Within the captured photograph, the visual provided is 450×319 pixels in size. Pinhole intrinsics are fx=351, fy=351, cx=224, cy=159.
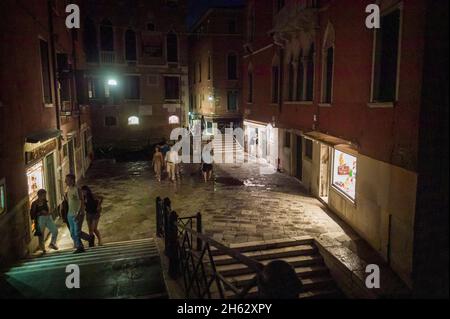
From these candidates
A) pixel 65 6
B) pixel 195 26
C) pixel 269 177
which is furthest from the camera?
pixel 195 26

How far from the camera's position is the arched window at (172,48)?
28578 millimetres

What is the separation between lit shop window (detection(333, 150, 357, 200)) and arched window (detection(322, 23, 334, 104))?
2.13 meters

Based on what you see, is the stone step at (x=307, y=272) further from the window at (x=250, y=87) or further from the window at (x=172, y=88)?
the window at (x=172, y=88)

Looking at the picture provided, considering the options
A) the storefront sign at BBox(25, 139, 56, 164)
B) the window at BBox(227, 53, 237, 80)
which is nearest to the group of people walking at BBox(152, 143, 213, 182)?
the storefront sign at BBox(25, 139, 56, 164)

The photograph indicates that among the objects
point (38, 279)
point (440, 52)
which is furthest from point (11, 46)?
point (440, 52)

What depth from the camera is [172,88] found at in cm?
2947

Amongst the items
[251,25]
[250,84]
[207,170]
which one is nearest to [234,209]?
[207,170]

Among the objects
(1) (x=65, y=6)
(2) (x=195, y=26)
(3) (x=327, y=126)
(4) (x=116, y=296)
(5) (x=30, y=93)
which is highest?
(2) (x=195, y=26)

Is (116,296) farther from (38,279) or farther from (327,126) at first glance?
(327,126)

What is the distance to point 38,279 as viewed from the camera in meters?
6.39

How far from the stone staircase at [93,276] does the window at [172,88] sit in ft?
74.2

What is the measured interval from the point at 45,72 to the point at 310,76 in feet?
31.4

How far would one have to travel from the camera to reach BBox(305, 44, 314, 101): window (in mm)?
13761
